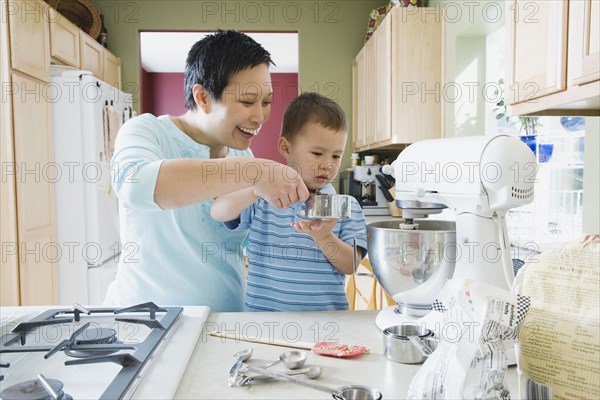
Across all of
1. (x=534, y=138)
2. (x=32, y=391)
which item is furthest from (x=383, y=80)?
(x=32, y=391)

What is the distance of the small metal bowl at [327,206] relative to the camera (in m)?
1.01

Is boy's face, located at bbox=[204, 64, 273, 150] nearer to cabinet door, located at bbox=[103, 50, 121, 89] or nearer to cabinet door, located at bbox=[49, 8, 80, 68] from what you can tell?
cabinet door, located at bbox=[49, 8, 80, 68]

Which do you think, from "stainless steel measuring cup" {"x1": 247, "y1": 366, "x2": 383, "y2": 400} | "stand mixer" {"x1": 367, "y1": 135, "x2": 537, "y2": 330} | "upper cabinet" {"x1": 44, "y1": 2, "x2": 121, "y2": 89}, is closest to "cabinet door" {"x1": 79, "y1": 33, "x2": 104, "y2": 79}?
"upper cabinet" {"x1": 44, "y1": 2, "x2": 121, "y2": 89}

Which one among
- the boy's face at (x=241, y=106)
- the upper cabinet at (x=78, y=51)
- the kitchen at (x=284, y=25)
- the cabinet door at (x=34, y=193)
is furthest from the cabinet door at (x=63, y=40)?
the boy's face at (x=241, y=106)

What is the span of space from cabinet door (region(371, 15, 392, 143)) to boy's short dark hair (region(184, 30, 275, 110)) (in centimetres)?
182

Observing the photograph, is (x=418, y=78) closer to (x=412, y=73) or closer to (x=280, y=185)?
(x=412, y=73)

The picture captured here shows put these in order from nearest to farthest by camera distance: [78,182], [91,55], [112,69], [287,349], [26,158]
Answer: [287,349], [26,158], [78,182], [91,55], [112,69]

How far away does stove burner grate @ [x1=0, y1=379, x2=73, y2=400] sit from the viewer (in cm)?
59

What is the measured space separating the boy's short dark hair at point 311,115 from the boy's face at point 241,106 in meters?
0.15

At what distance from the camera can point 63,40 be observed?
118 inches

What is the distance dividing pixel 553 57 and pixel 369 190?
2311 millimetres

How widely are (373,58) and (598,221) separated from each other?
2099 mm

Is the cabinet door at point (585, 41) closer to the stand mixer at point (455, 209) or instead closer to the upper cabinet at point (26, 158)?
the stand mixer at point (455, 209)

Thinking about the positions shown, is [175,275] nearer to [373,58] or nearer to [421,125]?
[421,125]
